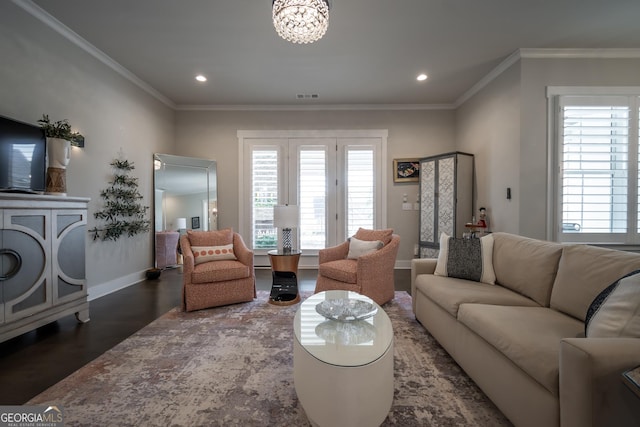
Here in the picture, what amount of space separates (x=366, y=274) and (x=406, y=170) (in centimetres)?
269

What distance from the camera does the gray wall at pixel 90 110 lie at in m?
2.37

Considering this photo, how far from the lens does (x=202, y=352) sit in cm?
200

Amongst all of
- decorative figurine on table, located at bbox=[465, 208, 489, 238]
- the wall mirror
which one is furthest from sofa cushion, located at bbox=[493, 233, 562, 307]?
the wall mirror

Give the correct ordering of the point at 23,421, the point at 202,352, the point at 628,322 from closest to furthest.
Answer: the point at 628,322
the point at 23,421
the point at 202,352

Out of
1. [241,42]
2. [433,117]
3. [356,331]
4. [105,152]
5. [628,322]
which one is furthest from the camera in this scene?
[433,117]

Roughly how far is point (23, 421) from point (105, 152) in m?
2.97

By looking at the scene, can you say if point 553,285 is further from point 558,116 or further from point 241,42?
point 241,42

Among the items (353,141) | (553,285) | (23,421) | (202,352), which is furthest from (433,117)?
(23,421)

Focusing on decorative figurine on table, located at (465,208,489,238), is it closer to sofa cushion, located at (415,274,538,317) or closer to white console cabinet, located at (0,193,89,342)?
sofa cushion, located at (415,274,538,317)

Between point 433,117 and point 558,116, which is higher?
point 433,117

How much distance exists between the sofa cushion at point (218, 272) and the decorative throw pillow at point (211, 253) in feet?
0.24

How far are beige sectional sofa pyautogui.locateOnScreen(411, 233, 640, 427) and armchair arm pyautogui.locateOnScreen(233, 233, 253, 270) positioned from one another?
181cm

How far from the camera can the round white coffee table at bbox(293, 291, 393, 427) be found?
1110 millimetres

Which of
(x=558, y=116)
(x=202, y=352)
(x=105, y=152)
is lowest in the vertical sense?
(x=202, y=352)
